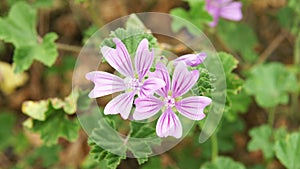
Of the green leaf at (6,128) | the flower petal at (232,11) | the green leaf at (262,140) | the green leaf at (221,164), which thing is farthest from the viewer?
the green leaf at (6,128)

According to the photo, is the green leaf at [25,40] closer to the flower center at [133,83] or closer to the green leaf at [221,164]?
the flower center at [133,83]

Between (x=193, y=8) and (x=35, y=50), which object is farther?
(x=193, y=8)

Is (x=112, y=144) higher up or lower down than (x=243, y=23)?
lower down

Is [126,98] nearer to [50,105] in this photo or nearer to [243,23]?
[50,105]

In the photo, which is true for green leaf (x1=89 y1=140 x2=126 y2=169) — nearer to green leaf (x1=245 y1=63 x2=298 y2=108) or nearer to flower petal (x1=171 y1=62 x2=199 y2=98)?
flower petal (x1=171 y1=62 x2=199 y2=98)

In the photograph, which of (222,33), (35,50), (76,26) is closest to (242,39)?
(222,33)

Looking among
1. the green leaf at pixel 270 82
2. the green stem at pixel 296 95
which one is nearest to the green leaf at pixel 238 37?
the green stem at pixel 296 95

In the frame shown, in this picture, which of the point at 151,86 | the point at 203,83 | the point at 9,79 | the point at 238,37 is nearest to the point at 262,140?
the point at 238,37

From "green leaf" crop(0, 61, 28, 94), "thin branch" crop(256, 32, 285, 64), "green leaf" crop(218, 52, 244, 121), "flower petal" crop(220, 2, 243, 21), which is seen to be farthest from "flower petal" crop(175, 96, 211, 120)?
"green leaf" crop(0, 61, 28, 94)
